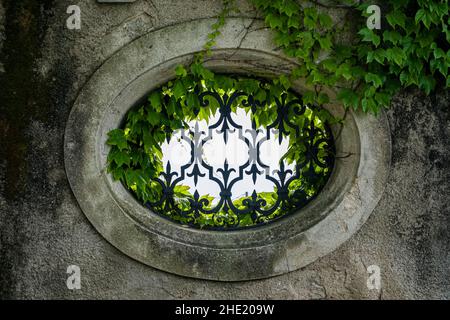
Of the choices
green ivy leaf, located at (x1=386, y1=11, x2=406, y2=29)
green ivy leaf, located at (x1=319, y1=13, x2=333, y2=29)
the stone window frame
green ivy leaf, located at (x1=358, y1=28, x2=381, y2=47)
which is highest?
green ivy leaf, located at (x1=319, y1=13, x2=333, y2=29)

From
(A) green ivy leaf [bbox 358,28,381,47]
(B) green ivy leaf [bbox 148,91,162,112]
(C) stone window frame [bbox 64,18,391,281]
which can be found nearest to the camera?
(A) green ivy leaf [bbox 358,28,381,47]

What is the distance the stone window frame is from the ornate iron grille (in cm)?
12

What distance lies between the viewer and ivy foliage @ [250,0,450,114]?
382 centimetres

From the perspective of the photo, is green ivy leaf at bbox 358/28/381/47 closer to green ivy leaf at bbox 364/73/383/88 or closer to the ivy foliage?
the ivy foliage

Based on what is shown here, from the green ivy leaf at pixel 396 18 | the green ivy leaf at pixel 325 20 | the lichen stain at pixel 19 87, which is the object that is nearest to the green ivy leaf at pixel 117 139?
the lichen stain at pixel 19 87

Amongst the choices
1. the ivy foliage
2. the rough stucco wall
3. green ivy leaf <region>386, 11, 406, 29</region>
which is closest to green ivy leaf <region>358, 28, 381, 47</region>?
the ivy foliage

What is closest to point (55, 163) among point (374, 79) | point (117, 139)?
point (117, 139)

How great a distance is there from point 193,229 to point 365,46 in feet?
5.21

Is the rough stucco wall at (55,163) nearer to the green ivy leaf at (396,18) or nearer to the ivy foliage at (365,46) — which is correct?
the ivy foliage at (365,46)

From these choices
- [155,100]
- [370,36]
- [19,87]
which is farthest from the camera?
[155,100]

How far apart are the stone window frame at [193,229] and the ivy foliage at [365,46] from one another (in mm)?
132

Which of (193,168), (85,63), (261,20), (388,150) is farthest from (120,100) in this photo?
(388,150)

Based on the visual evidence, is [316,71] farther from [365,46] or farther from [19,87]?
[19,87]

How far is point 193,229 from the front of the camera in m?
4.09
